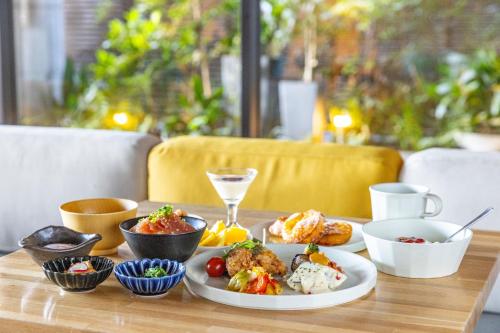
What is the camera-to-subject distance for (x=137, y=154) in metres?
2.37

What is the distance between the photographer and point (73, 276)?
111 cm

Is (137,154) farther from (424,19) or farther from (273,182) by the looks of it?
(424,19)

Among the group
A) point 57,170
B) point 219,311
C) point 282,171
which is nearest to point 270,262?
point 219,311

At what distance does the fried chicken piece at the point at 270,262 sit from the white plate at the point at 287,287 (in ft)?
0.09

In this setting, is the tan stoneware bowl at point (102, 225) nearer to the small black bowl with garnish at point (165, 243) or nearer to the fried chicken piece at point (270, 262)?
the small black bowl with garnish at point (165, 243)

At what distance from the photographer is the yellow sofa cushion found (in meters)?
2.13

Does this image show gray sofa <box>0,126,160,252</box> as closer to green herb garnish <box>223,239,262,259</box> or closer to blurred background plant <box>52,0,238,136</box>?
green herb garnish <box>223,239,262,259</box>

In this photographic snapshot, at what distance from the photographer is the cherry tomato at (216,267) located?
120 centimetres

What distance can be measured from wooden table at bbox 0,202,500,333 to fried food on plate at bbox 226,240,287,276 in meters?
0.09

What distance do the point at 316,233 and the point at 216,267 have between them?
27cm

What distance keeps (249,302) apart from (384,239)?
1.12 ft

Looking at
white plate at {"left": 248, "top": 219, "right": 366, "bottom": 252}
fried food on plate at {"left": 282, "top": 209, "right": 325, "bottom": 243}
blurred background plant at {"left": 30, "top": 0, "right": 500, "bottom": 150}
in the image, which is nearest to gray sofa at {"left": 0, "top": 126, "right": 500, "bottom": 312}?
white plate at {"left": 248, "top": 219, "right": 366, "bottom": 252}

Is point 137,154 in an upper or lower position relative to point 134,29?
lower

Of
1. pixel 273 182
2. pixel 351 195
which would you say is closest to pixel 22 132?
pixel 273 182
